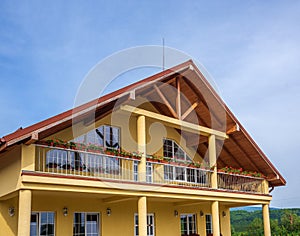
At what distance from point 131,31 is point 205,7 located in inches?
197

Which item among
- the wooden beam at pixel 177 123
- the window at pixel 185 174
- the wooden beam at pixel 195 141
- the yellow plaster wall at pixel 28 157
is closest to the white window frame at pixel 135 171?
the wooden beam at pixel 177 123

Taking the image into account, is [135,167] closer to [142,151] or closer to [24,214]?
[142,151]

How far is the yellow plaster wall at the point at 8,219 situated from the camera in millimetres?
12094

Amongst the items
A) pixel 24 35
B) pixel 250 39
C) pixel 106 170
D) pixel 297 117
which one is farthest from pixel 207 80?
pixel 24 35

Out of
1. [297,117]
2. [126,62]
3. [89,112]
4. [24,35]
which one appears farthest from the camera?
[24,35]

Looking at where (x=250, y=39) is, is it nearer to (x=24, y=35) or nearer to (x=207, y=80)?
(x=207, y=80)

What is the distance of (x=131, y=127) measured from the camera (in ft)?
50.4

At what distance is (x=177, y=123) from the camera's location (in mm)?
14719

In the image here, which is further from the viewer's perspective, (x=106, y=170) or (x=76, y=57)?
(x=76, y=57)

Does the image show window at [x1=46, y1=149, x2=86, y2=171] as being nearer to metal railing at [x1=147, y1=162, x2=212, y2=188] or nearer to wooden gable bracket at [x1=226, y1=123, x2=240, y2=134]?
metal railing at [x1=147, y1=162, x2=212, y2=188]

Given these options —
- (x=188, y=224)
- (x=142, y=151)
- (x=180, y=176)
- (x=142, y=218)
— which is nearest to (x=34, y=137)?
(x=142, y=151)

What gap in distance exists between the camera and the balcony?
38.0 feet

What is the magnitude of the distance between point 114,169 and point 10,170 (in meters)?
3.25

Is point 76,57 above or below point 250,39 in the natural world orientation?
above
